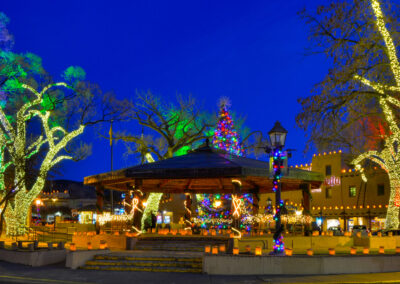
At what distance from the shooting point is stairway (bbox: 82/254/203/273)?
16.5 meters

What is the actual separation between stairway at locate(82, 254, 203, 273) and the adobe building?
30.8 metres

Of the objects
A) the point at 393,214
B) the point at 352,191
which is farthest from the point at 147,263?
the point at 352,191

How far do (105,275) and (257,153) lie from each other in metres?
26.8

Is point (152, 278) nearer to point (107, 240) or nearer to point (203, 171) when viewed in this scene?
point (203, 171)

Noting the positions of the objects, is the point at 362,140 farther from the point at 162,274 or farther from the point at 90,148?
the point at 162,274

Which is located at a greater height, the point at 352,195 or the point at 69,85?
the point at 69,85

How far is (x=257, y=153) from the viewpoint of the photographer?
40.8 meters

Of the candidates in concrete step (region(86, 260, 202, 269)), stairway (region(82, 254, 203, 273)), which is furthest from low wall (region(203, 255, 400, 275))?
concrete step (region(86, 260, 202, 269))

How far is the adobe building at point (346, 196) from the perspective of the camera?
48125 mm

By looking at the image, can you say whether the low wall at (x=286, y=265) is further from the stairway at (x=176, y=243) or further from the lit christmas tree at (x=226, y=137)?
the lit christmas tree at (x=226, y=137)

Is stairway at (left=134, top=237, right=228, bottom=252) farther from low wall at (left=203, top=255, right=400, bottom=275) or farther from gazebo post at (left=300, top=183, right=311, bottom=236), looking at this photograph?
gazebo post at (left=300, top=183, right=311, bottom=236)

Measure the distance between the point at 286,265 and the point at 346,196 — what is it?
1534 inches

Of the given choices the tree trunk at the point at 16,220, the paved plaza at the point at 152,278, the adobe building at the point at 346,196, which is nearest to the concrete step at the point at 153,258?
the paved plaza at the point at 152,278

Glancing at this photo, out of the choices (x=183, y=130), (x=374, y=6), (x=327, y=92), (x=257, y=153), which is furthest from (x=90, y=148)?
(x=374, y=6)
